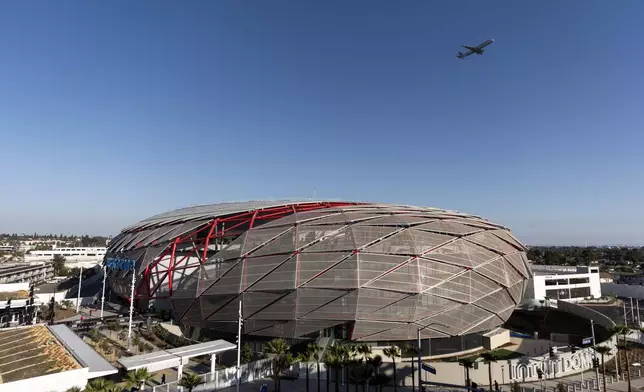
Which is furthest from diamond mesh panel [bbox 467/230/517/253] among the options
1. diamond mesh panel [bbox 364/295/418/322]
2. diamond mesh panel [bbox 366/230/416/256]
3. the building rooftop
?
the building rooftop

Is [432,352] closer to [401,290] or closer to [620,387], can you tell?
[401,290]

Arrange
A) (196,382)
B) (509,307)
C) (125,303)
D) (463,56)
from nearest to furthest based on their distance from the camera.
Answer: (196,382)
(509,307)
(125,303)
(463,56)

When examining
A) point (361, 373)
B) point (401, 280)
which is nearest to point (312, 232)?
point (401, 280)

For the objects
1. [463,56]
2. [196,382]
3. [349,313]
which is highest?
[463,56]

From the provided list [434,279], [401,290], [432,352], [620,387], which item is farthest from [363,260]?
[620,387]

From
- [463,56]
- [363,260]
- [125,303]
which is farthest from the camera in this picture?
[463,56]

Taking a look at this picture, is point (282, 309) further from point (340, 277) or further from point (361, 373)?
point (361, 373)

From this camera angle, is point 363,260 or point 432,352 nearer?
point 363,260

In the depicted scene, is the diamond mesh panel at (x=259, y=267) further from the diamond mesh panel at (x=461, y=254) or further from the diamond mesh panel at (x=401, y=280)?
the diamond mesh panel at (x=461, y=254)
